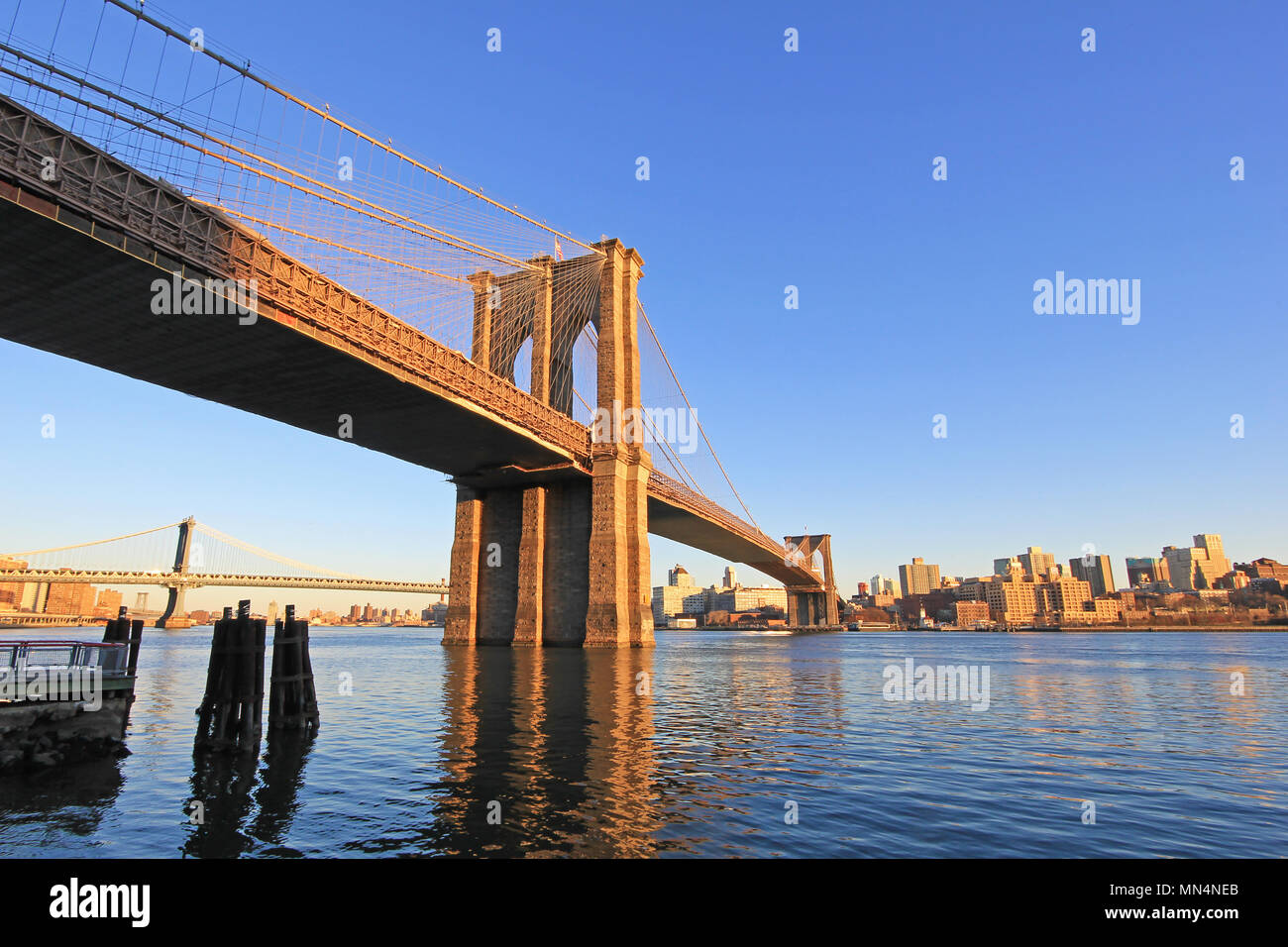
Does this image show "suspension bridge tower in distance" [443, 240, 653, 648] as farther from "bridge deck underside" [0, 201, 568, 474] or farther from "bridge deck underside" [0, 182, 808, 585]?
"bridge deck underside" [0, 201, 568, 474]

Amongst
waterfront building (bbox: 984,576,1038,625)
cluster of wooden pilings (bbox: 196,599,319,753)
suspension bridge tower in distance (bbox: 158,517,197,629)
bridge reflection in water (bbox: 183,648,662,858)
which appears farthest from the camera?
waterfront building (bbox: 984,576,1038,625)

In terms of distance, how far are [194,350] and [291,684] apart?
2016 cm

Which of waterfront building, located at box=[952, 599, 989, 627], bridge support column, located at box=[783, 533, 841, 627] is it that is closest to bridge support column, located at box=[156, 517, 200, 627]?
bridge support column, located at box=[783, 533, 841, 627]

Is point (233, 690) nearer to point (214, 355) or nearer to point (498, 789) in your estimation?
point (498, 789)

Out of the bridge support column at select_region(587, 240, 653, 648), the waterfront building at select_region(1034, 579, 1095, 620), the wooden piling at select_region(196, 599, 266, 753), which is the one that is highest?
the bridge support column at select_region(587, 240, 653, 648)

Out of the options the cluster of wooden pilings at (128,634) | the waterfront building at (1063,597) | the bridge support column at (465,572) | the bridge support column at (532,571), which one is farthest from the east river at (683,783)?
the waterfront building at (1063,597)

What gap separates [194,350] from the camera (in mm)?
29812

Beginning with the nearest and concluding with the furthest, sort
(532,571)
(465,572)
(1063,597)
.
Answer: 1. (532,571)
2. (465,572)
3. (1063,597)

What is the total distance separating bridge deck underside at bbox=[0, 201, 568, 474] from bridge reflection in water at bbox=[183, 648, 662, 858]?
17384mm

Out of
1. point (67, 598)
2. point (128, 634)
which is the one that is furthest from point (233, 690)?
point (67, 598)

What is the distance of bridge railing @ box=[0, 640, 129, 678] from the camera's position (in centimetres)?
1325

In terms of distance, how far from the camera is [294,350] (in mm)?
30234
